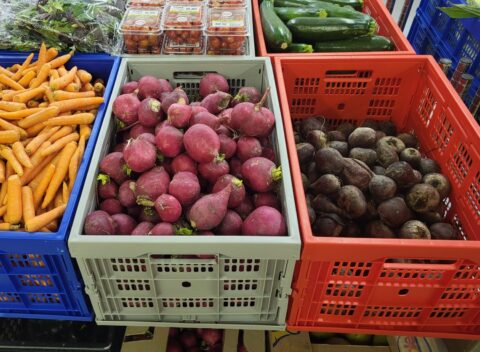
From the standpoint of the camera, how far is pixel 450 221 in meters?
1.44

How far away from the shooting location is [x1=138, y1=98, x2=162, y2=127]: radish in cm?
135

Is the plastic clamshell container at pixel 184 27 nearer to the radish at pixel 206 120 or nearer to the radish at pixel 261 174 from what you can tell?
the radish at pixel 206 120

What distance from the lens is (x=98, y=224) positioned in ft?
3.51

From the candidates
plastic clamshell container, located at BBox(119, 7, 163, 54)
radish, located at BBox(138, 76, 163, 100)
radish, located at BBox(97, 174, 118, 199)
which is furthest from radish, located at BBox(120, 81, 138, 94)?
radish, located at BBox(97, 174, 118, 199)

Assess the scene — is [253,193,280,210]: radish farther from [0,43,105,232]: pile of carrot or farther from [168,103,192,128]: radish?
[0,43,105,232]: pile of carrot

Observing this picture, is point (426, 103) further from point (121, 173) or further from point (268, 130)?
point (121, 173)

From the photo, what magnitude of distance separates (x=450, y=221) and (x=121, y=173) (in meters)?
1.14

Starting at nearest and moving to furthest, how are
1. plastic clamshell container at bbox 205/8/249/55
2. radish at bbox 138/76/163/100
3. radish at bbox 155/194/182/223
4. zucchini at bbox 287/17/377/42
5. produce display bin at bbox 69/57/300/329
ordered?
produce display bin at bbox 69/57/300/329 → radish at bbox 155/194/182/223 → radish at bbox 138/76/163/100 → plastic clamshell container at bbox 205/8/249/55 → zucchini at bbox 287/17/377/42

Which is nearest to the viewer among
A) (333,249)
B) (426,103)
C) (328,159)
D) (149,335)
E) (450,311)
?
(333,249)

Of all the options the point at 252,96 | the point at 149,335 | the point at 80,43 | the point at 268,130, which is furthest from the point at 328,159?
the point at 80,43

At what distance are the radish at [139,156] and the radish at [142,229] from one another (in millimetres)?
163

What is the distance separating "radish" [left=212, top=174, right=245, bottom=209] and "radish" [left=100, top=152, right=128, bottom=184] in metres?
0.29

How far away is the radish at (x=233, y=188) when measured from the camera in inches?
46.1

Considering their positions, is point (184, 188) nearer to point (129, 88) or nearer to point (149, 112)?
point (149, 112)
